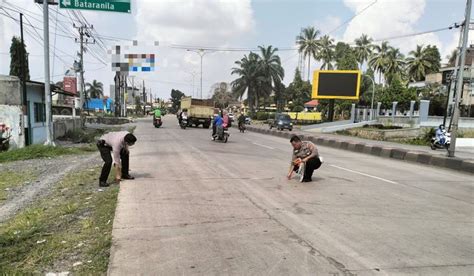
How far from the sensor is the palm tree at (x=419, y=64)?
221 ft

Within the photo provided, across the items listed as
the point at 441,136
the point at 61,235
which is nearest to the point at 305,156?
the point at 61,235

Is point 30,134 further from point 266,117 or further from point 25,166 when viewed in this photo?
point 266,117

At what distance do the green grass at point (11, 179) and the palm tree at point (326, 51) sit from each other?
69065 millimetres

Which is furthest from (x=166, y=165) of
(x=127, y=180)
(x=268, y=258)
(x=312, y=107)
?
(x=312, y=107)

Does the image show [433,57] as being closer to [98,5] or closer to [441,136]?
[441,136]

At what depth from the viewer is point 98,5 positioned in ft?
48.5

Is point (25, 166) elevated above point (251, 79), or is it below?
below

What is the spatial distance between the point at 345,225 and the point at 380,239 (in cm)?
66

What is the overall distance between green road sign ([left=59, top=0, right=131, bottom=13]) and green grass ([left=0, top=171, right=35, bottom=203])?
263 inches

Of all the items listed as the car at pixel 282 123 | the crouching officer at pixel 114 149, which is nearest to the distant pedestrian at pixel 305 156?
the crouching officer at pixel 114 149

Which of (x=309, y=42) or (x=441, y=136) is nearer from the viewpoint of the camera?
(x=441, y=136)

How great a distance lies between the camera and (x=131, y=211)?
5.99 metres

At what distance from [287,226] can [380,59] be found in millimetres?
73065

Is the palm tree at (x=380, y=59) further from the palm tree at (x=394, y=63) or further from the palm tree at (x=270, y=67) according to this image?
the palm tree at (x=270, y=67)
